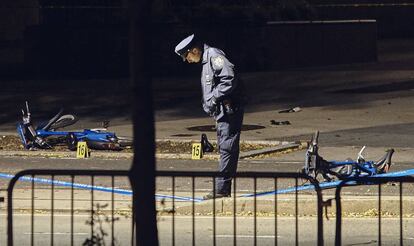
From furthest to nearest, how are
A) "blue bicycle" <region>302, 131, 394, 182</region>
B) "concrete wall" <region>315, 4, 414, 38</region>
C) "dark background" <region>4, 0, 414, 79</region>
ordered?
"concrete wall" <region>315, 4, 414, 38</region> → "dark background" <region>4, 0, 414, 79</region> → "blue bicycle" <region>302, 131, 394, 182</region>

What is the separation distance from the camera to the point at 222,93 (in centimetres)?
1235

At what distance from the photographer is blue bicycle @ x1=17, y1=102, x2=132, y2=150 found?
17.9m

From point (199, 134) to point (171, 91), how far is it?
8505 millimetres

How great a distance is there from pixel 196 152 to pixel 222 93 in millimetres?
4822

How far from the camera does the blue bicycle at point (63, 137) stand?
17.9m

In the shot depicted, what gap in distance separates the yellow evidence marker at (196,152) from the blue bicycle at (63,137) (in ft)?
4.70

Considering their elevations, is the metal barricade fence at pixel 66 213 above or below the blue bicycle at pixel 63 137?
below

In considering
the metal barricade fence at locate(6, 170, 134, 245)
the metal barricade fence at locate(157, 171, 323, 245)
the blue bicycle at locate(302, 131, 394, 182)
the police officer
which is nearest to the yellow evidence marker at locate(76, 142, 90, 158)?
the metal barricade fence at locate(6, 170, 134, 245)

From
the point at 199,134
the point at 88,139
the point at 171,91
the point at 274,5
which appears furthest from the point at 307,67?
the point at 88,139

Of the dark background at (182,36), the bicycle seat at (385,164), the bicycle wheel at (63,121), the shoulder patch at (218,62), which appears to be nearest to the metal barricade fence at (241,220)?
the bicycle seat at (385,164)

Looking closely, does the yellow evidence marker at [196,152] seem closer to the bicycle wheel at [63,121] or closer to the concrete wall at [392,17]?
the bicycle wheel at [63,121]

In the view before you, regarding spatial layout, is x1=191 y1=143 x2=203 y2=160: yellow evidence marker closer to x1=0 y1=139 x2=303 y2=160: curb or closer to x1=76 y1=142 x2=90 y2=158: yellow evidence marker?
x1=0 y1=139 x2=303 y2=160: curb

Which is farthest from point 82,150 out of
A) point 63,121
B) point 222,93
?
point 222,93

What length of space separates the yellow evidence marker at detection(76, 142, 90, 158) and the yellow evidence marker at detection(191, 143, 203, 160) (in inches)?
60.0
